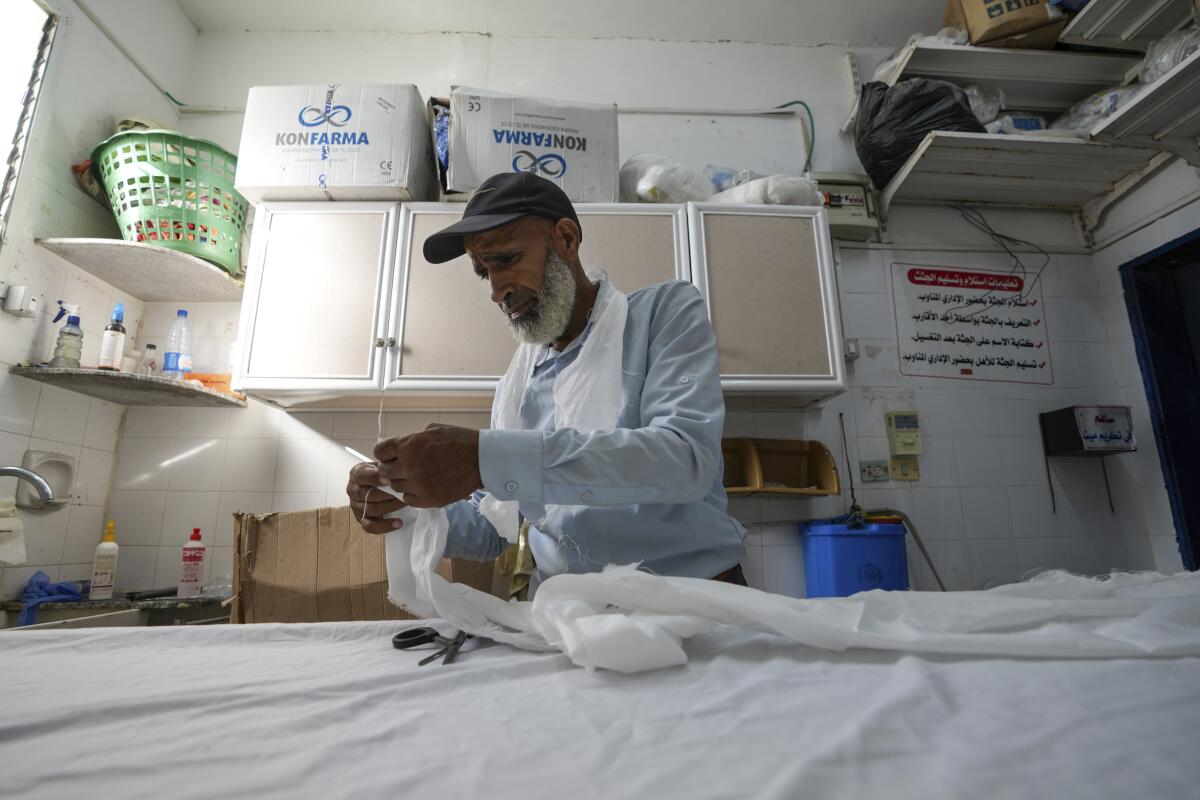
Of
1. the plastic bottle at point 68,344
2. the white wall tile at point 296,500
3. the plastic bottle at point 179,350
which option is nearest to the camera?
the plastic bottle at point 68,344

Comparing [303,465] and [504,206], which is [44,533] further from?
[504,206]

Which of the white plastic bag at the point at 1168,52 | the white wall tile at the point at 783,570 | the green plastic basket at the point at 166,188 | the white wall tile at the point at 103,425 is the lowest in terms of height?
the white wall tile at the point at 783,570

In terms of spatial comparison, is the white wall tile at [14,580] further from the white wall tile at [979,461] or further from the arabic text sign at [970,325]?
the white wall tile at [979,461]

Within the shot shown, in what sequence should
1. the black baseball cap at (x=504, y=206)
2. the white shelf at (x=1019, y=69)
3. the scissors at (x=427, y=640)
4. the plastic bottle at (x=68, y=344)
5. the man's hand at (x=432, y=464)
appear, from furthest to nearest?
the white shelf at (x=1019, y=69) < the plastic bottle at (x=68, y=344) < the black baseball cap at (x=504, y=206) < the man's hand at (x=432, y=464) < the scissors at (x=427, y=640)

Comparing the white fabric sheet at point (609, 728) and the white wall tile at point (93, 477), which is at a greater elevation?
the white wall tile at point (93, 477)

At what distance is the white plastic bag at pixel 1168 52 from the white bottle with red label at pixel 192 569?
3623mm

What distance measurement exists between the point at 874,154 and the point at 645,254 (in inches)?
47.6

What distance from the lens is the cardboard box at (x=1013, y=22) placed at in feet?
7.81

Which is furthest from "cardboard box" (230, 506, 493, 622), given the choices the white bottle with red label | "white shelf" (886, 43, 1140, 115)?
"white shelf" (886, 43, 1140, 115)

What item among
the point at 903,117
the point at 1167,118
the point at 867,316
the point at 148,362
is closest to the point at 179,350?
the point at 148,362

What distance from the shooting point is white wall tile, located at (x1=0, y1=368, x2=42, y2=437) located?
180cm

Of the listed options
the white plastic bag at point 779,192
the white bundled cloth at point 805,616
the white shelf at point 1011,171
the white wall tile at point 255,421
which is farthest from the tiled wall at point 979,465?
the white wall tile at point 255,421

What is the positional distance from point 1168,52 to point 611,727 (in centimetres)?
291

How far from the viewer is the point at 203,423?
7.50 ft
